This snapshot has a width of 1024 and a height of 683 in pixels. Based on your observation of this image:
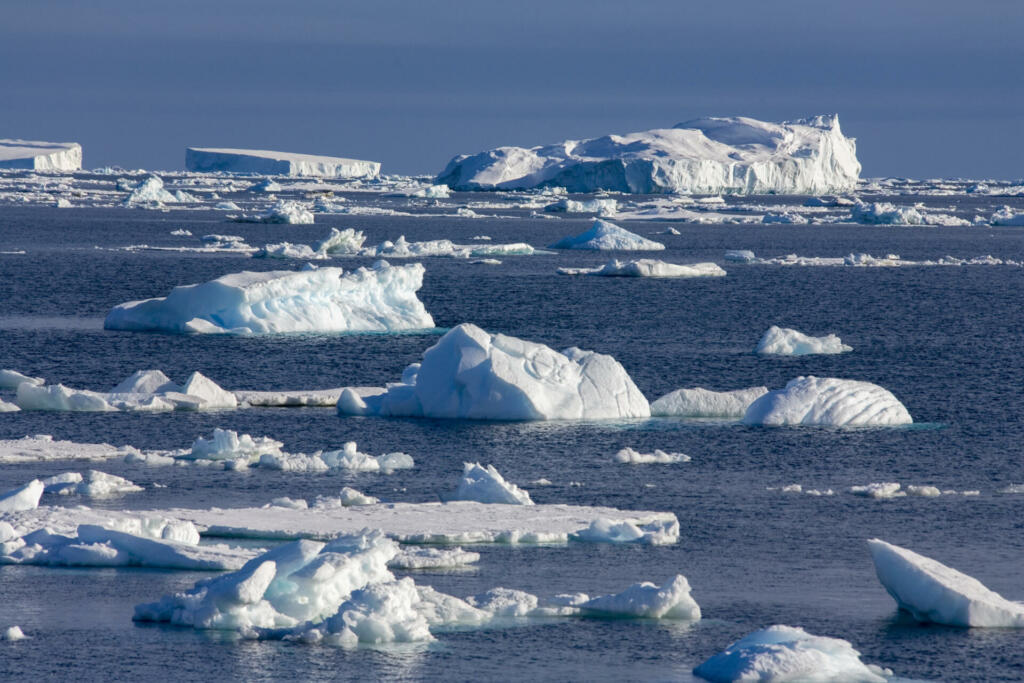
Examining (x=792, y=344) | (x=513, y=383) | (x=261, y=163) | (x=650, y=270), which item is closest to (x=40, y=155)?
(x=261, y=163)

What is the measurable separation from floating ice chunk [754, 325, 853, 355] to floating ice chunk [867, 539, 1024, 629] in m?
18.4

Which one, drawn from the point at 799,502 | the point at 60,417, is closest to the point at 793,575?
the point at 799,502

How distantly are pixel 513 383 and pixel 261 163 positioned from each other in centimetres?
15015

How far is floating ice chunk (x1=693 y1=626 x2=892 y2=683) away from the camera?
954 centimetres

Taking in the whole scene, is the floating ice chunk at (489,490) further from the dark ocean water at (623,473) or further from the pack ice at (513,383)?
the pack ice at (513,383)

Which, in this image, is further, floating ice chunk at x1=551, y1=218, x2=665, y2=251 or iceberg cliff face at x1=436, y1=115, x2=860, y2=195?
iceberg cliff face at x1=436, y1=115, x2=860, y2=195

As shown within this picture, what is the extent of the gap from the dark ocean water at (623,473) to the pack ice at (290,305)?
376mm

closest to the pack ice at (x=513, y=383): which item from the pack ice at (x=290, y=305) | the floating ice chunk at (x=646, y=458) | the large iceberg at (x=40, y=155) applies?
the floating ice chunk at (x=646, y=458)

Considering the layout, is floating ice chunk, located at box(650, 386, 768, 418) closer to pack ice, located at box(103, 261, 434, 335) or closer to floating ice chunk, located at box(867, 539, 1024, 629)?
pack ice, located at box(103, 261, 434, 335)

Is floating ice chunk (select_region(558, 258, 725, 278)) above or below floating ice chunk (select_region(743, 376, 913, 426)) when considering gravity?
above

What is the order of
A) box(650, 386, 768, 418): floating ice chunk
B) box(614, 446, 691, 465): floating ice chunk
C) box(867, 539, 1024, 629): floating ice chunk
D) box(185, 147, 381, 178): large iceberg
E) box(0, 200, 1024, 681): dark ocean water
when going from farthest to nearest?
box(185, 147, 381, 178): large iceberg < box(650, 386, 768, 418): floating ice chunk < box(614, 446, 691, 465): floating ice chunk < box(867, 539, 1024, 629): floating ice chunk < box(0, 200, 1024, 681): dark ocean water

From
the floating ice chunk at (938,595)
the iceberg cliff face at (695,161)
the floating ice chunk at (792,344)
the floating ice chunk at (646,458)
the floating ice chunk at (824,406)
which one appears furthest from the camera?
the iceberg cliff face at (695,161)

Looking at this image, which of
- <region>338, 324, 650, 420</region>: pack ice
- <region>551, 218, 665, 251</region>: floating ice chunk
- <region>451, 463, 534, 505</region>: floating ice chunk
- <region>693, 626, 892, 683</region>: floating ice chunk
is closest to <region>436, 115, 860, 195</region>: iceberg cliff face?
<region>551, 218, 665, 251</region>: floating ice chunk

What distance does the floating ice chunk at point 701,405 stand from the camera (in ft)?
69.4
